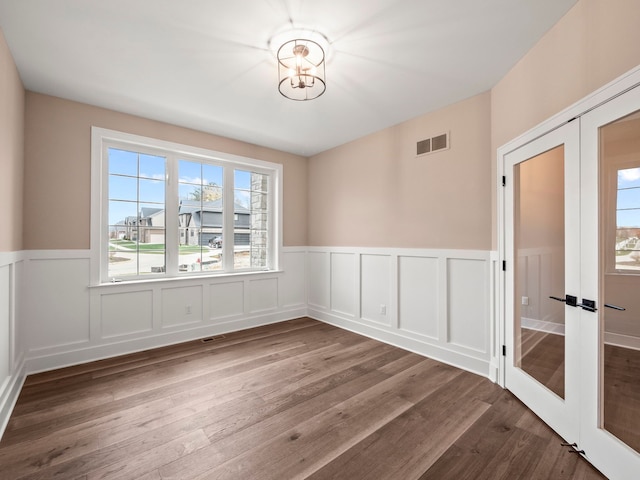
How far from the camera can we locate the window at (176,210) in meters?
3.42

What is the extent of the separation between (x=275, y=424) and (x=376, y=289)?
229cm

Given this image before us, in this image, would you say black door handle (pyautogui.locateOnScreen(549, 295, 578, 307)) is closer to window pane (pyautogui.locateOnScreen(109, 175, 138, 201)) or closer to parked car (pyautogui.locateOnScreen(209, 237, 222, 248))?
parked car (pyautogui.locateOnScreen(209, 237, 222, 248))

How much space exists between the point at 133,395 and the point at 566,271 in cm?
344

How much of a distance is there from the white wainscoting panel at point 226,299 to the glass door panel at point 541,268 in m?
3.39

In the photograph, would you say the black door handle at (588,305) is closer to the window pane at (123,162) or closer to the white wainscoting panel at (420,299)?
the white wainscoting panel at (420,299)

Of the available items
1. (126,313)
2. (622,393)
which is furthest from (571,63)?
(126,313)

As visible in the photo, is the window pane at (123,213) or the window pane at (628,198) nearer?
the window pane at (628,198)

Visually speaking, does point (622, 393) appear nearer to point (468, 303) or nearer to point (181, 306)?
point (468, 303)

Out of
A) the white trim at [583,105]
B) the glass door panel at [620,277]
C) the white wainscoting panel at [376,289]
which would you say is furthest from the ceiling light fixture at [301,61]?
the white wainscoting panel at [376,289]

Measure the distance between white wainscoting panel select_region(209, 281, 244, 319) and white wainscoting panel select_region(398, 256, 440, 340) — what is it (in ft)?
7.47

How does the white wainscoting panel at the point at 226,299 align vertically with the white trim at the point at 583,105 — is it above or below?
below

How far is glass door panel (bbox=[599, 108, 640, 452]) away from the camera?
1568mm

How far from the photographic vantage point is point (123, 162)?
353 centimetres

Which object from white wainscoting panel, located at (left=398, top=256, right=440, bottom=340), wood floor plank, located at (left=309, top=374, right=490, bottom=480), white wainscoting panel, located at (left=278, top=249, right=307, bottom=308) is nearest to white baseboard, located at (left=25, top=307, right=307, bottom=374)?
white wainscoting panel, located at (left=278, top=249, right=307, bottom=308)
